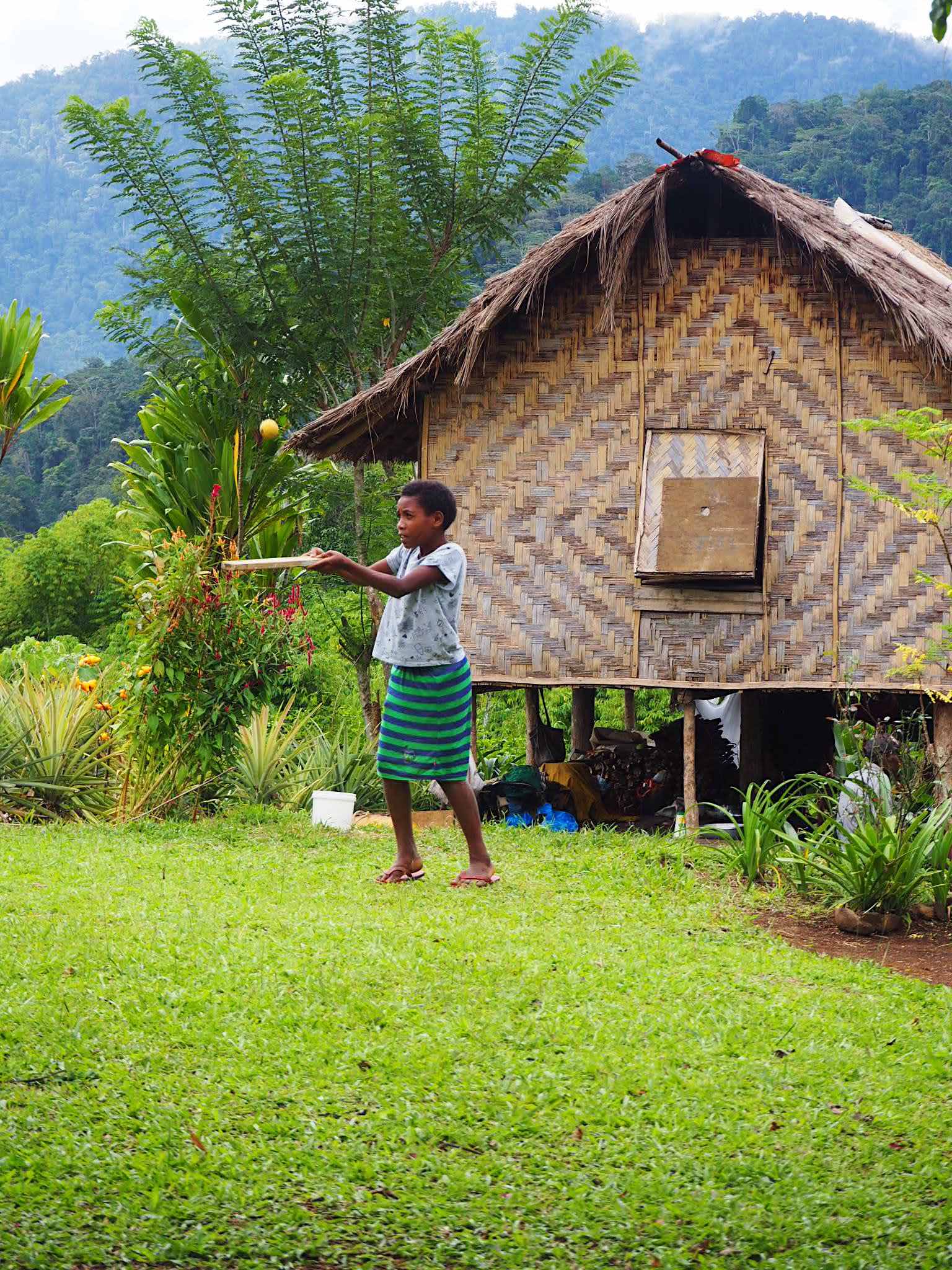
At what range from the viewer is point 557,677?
909 cm

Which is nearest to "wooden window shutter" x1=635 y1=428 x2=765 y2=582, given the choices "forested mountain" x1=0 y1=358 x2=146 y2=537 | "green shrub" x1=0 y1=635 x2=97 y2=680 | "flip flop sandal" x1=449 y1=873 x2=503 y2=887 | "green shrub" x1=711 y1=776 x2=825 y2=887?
"green shrub" x1=711 y1=776 x2=825 y2=887

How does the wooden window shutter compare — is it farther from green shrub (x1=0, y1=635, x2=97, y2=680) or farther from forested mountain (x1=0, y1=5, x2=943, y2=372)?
forested mountain (x1=0, y1=5, x2=943, y2=372)

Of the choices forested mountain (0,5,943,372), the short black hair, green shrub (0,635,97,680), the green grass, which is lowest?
the green grass

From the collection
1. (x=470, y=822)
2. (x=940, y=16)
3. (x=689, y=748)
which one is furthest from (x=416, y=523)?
(x=689, y=748)

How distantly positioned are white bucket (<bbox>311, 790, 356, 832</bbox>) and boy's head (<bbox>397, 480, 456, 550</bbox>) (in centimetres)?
270

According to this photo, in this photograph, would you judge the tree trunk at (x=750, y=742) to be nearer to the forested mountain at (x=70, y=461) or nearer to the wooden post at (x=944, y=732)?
the wooden post at (x=944, y=732)

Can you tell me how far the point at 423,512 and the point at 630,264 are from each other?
418 cm

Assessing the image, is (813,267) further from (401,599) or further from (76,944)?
(76,944)

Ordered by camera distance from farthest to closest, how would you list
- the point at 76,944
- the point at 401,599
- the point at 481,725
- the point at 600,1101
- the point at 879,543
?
1. the point at 481,725
2. the point at 879,543
3. the point at 401,599
4. the point at 76,944
5. the point at 600,1101

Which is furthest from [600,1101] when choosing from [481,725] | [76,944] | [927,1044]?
[481,725]

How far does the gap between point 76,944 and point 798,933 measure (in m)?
2.92

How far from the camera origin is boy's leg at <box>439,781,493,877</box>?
223 inches

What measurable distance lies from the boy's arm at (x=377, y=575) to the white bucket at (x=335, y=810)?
2.65m

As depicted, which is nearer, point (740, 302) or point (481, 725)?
point (740, 302)
